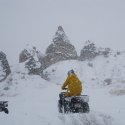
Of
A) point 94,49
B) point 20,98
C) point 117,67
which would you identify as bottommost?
point 20,98

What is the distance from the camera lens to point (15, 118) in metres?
12.8

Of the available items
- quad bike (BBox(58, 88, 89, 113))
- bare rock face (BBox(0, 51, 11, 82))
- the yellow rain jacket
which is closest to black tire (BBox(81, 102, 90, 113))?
quad bike (BBox(58, 88, 89, 113))

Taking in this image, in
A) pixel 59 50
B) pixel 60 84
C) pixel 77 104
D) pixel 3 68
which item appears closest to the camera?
pixel 77 104

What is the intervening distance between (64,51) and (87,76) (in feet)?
34.6

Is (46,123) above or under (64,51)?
under

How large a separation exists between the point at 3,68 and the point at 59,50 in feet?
41.9

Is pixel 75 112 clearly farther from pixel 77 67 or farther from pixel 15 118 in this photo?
pixel 77 67

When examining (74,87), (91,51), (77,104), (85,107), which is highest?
(91,51)

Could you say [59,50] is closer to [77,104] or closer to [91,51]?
[91,51]

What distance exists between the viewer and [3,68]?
4719cm

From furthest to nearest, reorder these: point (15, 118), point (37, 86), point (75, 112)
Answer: point (37, 86), point (75, 112), point (15, 118)

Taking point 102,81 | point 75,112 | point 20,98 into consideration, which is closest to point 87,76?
point 102,81

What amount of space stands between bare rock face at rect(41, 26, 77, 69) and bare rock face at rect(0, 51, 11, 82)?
26.3 feet

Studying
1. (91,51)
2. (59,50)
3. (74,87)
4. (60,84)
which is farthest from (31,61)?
(74,87)
